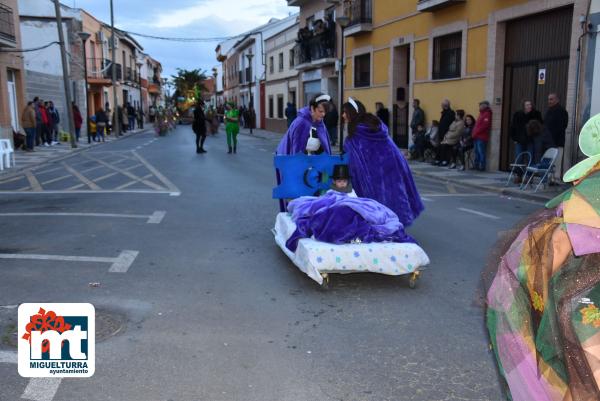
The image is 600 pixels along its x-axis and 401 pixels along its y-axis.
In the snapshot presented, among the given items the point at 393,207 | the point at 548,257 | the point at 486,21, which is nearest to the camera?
the point at 548,257

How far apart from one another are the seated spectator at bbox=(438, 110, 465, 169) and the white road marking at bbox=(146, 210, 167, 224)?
943cm

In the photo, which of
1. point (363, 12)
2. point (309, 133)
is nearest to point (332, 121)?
point (363, 12)

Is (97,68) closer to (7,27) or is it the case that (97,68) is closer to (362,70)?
(7,27)

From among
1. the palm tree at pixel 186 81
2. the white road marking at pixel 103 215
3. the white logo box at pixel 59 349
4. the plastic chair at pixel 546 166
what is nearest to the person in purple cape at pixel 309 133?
the white road marking at pixel 103 215

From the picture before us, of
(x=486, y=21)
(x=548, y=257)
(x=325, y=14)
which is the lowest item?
(x=548, y=257)

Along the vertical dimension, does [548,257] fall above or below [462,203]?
above

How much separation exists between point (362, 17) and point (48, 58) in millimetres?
19050

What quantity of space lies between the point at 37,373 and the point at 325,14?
26808 mm

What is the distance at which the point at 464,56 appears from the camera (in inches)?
631

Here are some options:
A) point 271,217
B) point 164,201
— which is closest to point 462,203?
point 271,217

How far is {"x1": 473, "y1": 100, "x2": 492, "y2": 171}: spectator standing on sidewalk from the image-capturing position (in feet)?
47.7

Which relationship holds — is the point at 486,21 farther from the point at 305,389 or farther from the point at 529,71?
the point at 305,389

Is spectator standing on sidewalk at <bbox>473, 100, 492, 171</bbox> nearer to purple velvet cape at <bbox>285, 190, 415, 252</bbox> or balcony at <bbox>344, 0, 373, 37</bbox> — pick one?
balcony at <bbox>344, 0, 373, 37</bbox>

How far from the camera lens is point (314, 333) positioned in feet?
13.5
